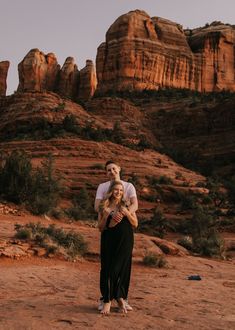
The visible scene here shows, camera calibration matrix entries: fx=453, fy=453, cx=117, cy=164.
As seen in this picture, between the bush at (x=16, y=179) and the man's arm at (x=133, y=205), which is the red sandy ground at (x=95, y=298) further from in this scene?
the bush at (x=16, y=179)

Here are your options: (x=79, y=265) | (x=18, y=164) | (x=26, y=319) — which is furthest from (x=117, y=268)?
(x=18, y=164)

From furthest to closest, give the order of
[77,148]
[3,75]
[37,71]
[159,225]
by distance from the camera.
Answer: [37,71] < [3,75] < [77,148] < [159,225]

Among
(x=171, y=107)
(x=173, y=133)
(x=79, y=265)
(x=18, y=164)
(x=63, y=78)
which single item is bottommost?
(x=79, y=265)

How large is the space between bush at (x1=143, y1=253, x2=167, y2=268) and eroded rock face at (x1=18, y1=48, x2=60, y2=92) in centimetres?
6017

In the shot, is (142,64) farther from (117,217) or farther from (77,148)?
(117,217)

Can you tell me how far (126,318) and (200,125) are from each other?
50979 millimetres

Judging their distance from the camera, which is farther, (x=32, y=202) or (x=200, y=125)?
(x=200, y=125)

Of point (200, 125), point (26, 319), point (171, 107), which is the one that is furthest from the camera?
point (171, 107)

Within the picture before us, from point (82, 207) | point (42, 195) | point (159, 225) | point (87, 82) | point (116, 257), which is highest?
point (87, 82)

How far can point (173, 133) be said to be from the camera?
56062mm

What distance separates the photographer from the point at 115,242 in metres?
5.20

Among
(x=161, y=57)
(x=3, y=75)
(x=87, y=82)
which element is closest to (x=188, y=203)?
(x=87, y=82)

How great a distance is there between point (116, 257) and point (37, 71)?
67.3m

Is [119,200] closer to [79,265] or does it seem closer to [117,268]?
[117,268]
